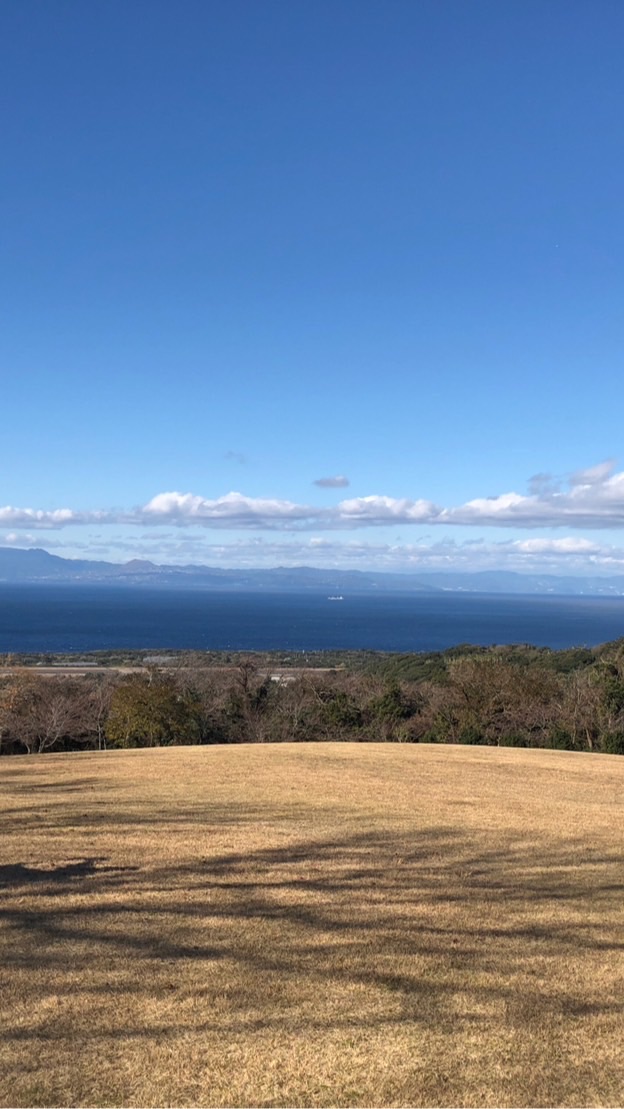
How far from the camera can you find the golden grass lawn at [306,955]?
5270 mm

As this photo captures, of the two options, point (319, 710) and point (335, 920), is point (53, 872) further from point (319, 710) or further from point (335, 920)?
point (319, 710)

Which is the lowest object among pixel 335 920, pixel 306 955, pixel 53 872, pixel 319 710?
pixel 319 710

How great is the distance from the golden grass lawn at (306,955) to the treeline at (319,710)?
25.5 meters

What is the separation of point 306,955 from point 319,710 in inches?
1748

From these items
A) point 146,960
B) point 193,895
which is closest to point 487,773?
point 193,895

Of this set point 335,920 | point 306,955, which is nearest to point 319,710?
point 335,920

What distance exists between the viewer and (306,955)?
7703 millimetres

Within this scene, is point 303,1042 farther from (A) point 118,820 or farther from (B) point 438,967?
(A) point 118,820

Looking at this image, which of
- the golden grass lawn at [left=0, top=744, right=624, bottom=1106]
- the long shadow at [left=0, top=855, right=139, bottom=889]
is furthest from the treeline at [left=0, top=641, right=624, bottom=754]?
the long shadow at [left=0, top=855, right=139, bottom=889]

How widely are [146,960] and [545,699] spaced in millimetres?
43560

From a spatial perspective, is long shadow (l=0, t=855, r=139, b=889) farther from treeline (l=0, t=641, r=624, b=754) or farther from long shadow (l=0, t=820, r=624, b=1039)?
treeline (l=0, t=641, r=624, b=754)

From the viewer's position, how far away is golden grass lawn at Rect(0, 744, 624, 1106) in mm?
5270

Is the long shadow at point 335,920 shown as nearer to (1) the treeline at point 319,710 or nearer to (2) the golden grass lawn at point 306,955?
(2) the golden grass lawn at point 306,955

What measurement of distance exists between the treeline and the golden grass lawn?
2550 cm
